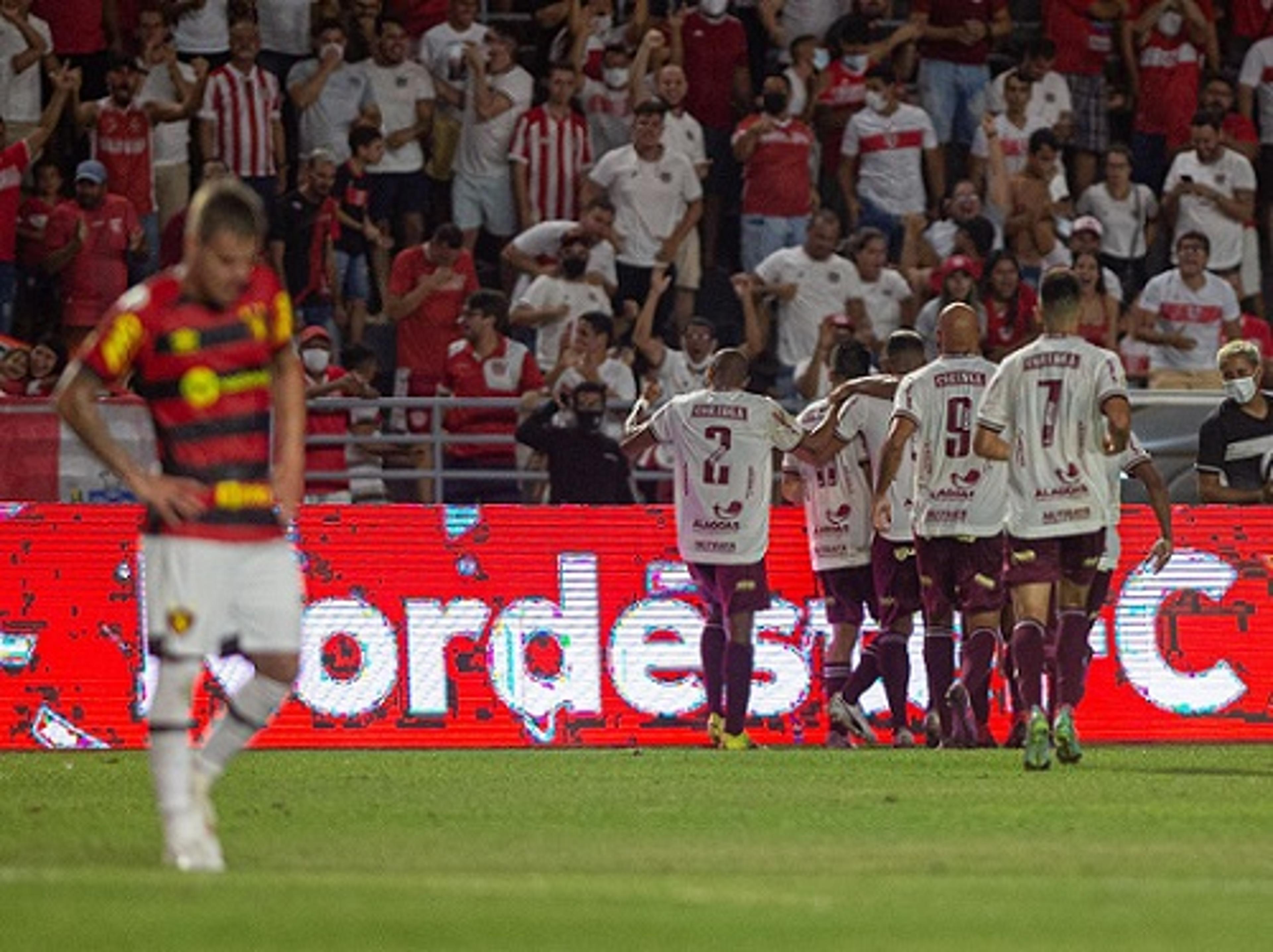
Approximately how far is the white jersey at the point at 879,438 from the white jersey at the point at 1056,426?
8.80ft

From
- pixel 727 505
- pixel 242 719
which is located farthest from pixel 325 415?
pixel 242 719

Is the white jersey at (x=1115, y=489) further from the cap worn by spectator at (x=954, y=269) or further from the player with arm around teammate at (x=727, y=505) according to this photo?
the cap worn by spectator at (x=954, y=269)

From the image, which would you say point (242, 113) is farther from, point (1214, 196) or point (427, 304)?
point (1214, 196)

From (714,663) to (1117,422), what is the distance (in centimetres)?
385

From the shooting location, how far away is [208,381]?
33.7 feet

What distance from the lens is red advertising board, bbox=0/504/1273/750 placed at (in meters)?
18.3

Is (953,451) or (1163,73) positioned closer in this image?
(953,451)

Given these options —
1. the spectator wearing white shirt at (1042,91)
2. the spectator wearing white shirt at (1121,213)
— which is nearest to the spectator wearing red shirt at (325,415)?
the spectator wearing white shirt at (1042,91)

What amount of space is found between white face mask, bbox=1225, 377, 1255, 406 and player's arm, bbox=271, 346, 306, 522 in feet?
32.8

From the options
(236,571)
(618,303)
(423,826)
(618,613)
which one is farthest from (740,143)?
(236,571)

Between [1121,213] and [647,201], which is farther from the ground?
[647,201]

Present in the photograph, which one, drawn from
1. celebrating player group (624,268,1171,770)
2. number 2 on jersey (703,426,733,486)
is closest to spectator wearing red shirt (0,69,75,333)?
celebrating player group (624,268,1171,770)

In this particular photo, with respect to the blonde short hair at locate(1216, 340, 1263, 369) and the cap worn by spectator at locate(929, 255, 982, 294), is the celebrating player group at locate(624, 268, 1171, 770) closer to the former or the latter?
the blonde short hair at locate(1216, 340, 1263, 369)

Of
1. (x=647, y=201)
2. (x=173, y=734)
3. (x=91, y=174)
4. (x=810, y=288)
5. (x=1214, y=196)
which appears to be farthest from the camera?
(x=1214, y=196)
